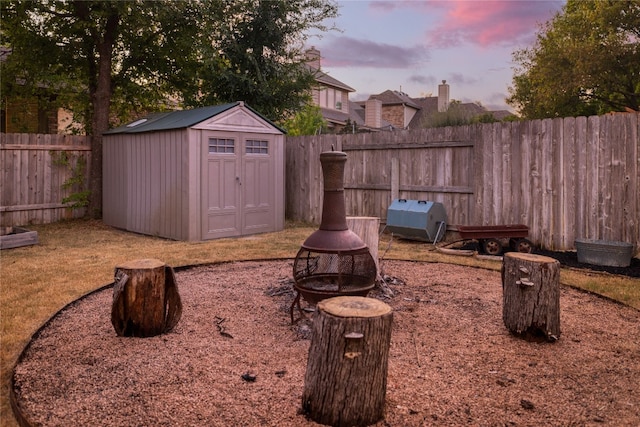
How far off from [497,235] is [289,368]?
504 cm

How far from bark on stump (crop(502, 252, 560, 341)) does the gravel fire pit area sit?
11 cm

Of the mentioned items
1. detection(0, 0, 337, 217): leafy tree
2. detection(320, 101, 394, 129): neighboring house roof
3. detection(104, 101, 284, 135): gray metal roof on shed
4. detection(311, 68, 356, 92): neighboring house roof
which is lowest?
detection(104, 101, 284, 135): gray metal roof on shed

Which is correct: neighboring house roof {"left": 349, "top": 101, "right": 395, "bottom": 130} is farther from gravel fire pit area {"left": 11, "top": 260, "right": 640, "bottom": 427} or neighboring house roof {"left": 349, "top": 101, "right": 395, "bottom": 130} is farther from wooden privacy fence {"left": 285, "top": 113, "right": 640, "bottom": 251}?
gravel fire pit area {"left": 11, "top": 260, "right": 640, "bottom": 427}

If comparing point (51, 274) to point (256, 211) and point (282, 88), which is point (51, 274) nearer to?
point (256, 211)

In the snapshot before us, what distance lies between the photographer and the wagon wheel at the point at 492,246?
7469 millimetres

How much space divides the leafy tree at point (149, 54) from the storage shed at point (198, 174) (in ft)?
5.59

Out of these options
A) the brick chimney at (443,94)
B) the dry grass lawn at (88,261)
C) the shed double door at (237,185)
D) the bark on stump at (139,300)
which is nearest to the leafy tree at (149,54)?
the dry grass lawn at (88,261)

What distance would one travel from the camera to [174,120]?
31.8ft

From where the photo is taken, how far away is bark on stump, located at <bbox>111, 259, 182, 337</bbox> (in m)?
3.84

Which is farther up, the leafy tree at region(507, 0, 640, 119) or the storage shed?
the leafy tree at region(507, 0, 640, 119)

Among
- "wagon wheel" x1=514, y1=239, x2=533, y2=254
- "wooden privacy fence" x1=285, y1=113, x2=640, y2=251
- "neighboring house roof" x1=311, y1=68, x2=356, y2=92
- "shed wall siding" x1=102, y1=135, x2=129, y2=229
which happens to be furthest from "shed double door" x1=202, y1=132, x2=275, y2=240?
"neighboring house roof" x1=311, y1=68, x2=356, y2=92

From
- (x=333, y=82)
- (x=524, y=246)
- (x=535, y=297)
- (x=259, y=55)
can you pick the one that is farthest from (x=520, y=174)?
(x=333, y=82)

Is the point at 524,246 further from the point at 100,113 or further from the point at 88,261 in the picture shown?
the point at 100,113

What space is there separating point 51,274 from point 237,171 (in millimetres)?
4231
